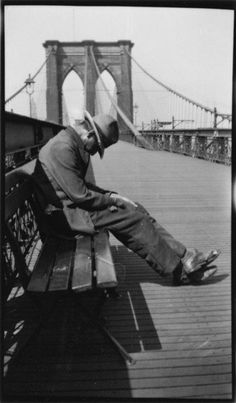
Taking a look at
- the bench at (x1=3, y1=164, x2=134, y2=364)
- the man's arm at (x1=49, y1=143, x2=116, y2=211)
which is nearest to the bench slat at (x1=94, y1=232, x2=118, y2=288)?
the bench at (x1=3, y1=164, x2=134, y2=364)

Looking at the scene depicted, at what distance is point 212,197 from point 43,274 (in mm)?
4358

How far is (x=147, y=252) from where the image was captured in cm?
294

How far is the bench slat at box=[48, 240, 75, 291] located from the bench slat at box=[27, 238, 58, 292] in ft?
0.08

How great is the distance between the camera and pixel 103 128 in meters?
2.92

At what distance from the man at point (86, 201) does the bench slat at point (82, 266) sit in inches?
5.2

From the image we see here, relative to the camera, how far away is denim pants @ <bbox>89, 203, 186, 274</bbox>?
294 centimetres

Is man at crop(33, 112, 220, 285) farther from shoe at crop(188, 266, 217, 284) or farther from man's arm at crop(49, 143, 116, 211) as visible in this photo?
shoe at crop(188, 266, 217, 284)

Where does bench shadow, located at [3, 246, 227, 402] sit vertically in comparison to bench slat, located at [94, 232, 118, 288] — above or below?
below

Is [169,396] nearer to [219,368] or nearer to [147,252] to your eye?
[219,368]

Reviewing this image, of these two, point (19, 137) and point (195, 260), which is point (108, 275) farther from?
point (19, 137)

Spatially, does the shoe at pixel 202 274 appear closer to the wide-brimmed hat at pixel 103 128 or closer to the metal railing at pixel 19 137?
the wide-brimmed hat at pixel 103 128

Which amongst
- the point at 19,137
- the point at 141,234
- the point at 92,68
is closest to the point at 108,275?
the point at 141,234

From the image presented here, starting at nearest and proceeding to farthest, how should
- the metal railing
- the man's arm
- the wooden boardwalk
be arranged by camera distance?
the wooden boardwalk, the man's arm, the metal railing

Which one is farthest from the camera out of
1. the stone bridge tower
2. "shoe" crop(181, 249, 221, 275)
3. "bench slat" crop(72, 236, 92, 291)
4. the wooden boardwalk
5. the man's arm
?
the stone bridge tower
